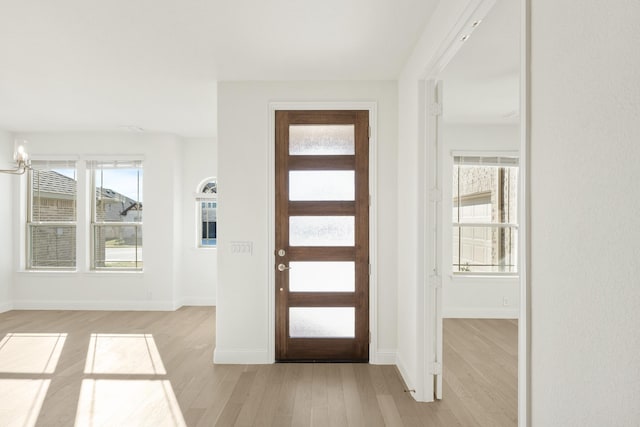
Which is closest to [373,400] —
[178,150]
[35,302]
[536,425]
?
[536,425]

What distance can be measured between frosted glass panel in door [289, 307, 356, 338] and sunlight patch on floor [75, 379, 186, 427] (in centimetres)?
124

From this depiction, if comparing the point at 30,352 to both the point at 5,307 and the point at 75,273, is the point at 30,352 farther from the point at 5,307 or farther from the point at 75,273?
the point at 5,307

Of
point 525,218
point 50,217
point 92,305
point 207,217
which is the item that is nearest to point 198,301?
point 207,217

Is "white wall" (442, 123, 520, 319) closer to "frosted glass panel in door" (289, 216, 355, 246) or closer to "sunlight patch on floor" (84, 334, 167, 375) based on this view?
"frosted glass panel in door" (289, 216, 355, 246)

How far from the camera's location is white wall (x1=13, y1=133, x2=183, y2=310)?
595 centimetres

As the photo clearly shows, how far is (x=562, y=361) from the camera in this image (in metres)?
1.22

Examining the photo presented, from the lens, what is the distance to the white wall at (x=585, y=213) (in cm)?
95

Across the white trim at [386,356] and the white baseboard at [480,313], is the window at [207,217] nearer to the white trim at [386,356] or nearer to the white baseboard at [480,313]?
the white trim at [386,356]

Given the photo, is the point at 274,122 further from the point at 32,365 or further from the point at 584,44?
the point at 32,365

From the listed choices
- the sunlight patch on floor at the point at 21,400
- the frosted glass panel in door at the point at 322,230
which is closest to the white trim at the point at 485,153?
the frosted glass panel in door at the point at 322,230

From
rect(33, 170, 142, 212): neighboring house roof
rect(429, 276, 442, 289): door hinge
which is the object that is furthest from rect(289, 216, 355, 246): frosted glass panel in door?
rect(33, 170, 142, 212): neighboring house roof

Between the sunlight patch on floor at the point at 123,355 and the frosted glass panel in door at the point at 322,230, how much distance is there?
5.79ft

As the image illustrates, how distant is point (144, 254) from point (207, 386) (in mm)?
3379

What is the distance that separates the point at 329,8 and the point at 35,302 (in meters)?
6.31
